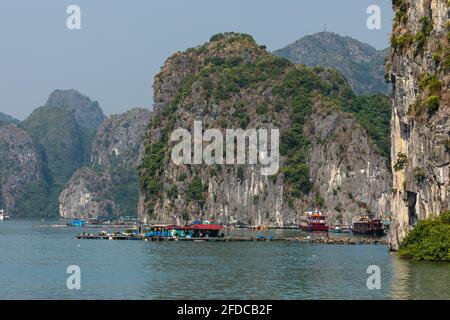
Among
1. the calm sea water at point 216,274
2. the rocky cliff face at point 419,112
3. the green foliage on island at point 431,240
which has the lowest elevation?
the calm sea water at point 216,274

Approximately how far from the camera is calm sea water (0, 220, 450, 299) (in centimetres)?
6512

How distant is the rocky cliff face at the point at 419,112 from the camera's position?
Result: 9331cm

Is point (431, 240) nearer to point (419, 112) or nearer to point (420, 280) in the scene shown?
point (419, 112)

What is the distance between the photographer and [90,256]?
109438 millimetres

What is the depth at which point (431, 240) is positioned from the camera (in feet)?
292

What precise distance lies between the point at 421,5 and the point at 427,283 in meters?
43.5

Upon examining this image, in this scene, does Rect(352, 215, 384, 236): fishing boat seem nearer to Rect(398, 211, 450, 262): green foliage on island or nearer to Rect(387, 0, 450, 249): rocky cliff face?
Rect(387, 0, 450, 249): rocky cliff face

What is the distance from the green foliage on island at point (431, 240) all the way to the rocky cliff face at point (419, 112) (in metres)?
2.82

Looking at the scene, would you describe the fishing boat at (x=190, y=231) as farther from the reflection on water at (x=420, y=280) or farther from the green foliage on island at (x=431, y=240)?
the reflection on water at (x=420, y=280)

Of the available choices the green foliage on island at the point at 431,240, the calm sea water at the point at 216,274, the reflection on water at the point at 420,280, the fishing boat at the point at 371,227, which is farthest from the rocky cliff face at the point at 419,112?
the fishing boat at the point at 371,227

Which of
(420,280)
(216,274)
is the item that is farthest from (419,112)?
(216,274)

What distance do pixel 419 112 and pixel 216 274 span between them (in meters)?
31.6

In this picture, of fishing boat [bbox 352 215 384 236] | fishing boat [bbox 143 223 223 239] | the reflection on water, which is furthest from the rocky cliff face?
fishing boat [bbox 352 215 384 236]
